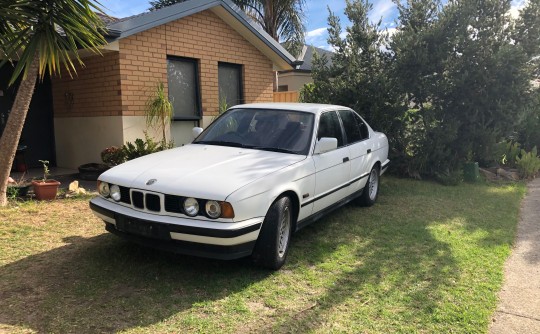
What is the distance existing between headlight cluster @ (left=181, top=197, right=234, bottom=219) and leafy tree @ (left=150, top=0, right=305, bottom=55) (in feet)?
46.5

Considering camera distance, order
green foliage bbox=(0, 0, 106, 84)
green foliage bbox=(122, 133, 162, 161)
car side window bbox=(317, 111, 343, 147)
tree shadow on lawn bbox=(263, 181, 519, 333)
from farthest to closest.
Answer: green foliage bbox=(122, 133, 162, 161), green foliage bbox=(0, 0, 106, 84), car side window bbox=(317, 111, 343, 147), tree shadow on lawn bbox=(263, 181, 519, 333)

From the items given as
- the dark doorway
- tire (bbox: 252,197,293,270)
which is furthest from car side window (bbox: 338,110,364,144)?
the dark doorway

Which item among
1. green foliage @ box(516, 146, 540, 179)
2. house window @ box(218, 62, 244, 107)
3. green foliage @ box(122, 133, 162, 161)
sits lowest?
green foliage @ box(516, 146, 540, 179)

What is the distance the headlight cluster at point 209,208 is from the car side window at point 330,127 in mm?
1847

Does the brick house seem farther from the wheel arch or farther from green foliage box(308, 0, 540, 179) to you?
the wheel arch

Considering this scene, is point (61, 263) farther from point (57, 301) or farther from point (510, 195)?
point (510, 195)

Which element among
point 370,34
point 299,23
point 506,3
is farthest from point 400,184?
point 299,23

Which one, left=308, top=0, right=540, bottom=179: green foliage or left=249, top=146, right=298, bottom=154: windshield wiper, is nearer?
left=249, top=146, right=298, bottom=154: windshield wiper

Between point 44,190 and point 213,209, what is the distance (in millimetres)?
4117

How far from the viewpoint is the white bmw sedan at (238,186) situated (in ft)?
11.8

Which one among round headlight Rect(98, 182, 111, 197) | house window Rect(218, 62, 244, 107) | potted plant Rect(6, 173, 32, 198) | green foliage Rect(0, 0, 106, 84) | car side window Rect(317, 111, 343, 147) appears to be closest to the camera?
round headlight Rect(98, 182, 111, 197)

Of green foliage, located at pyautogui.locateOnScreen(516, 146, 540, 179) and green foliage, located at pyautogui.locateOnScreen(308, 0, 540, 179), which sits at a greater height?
green foliage, located at pyautogui.locateOnScreen(308, 0, 540, 179)

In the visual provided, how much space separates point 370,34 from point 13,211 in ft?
25.3

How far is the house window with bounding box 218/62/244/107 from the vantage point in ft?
34.6
